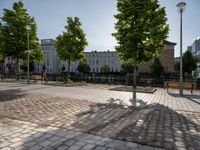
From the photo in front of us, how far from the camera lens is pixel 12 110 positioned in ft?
27.5

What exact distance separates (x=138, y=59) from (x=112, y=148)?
Answer: 14329 mm

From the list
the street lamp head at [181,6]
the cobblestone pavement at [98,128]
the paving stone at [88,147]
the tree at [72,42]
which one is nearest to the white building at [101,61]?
the tree at [72,42]

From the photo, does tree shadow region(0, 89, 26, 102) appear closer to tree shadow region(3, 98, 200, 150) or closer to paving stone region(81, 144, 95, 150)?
tree shadow region(3, 98, 200, 150)

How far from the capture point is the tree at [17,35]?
26.8m

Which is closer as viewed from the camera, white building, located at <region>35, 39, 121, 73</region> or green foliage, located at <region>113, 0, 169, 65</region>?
green foliage, located at <region>113, 0, 169, 65</region>

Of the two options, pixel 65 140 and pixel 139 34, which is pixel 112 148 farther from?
pixel 139 34

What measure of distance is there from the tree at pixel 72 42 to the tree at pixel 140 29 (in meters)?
6.77

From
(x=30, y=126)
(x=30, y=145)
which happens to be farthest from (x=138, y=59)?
(x=30, y=145)

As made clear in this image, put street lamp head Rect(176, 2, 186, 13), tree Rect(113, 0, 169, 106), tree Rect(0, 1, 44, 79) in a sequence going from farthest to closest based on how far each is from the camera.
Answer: tree Rect(0, 1, 44, 79)
tree Rect(113, 0, 169, 106)
street lamp head Rect(176, 2, 186, 13)

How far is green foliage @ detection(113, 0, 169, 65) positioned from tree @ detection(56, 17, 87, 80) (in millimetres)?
6772

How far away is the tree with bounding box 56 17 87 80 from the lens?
2341 cm

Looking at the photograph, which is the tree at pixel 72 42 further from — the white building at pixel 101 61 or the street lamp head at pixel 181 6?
the white building at pixel 101 61

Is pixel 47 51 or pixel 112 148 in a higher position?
pixel 47 51

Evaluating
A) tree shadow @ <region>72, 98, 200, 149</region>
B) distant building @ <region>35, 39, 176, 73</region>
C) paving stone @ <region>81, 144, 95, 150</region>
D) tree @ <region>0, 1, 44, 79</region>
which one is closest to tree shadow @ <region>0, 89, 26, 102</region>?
tree shadow @ <region>72, 98, 200, 149</region>
